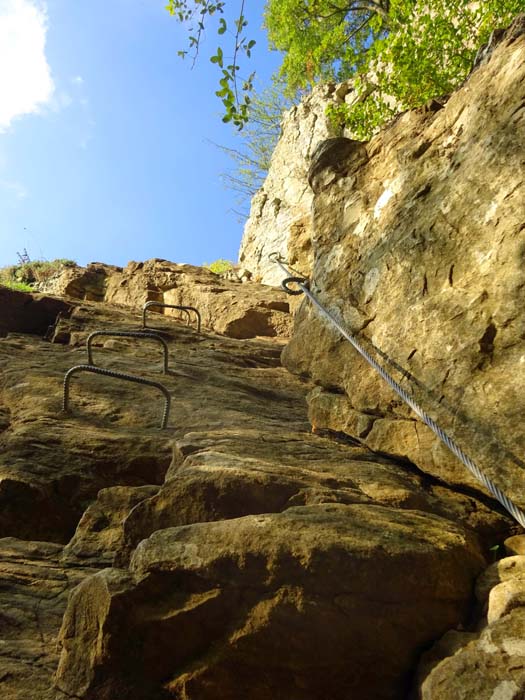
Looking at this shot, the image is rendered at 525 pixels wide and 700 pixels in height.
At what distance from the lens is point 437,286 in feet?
11.5

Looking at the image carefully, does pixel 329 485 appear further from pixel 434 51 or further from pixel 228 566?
pixel 434 51

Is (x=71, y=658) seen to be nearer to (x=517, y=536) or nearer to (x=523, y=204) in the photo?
(x=517, y=536)

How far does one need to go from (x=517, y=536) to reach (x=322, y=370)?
6.90ft

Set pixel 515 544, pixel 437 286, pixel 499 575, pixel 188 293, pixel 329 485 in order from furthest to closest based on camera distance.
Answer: pixel 188 293 < pixel 437 286 < pixel 329 485 < pixel 515 544 < pixel 499 575

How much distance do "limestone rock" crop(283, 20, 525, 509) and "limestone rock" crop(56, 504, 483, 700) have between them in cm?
90

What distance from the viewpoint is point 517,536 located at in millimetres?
2721

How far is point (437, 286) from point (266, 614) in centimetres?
236

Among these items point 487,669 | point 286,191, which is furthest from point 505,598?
point 286,191

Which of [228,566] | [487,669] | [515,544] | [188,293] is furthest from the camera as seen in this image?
[188,293]

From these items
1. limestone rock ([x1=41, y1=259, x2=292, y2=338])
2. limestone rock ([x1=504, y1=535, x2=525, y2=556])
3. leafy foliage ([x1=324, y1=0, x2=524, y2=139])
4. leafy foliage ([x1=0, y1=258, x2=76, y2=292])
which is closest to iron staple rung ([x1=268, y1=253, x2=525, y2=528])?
limestone rock ([x1=504, y1=535, x2=525, y2=556])

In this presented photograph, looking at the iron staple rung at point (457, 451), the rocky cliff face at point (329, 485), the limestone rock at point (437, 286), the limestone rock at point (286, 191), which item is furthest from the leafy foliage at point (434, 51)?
the iron staple rung at point (457, 451)

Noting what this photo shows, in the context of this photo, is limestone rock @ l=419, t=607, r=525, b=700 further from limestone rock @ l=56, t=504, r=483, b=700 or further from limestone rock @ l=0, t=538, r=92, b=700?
limestone rock @ l=0, t=538, r=92, b=700

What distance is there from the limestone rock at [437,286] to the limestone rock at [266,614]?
0.90 metres

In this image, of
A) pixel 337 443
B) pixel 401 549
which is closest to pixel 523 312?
pixel 401 549
